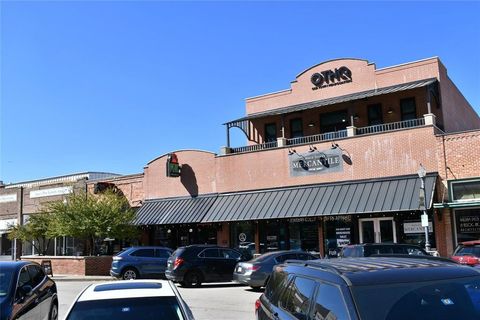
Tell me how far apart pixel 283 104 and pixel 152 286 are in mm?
25110

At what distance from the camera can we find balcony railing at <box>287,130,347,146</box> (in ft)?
86.6

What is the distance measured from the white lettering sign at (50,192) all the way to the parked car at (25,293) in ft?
90.3

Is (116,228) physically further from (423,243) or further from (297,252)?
(423,243)

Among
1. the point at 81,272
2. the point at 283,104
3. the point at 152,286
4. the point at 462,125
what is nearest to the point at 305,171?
the point at 283,104

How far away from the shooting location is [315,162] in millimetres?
26250

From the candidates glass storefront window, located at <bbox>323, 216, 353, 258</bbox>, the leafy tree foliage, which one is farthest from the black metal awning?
the leafy tree foliage

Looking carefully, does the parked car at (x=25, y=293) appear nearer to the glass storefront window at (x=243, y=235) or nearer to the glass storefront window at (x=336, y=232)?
the glass storefront window at (x=336, y=232)

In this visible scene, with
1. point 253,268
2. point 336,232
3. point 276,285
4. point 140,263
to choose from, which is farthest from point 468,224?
point 276,285

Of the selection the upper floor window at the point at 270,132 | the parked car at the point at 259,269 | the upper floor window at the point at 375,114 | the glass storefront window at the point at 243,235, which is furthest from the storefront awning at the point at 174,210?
the parked car at the point at 259,269

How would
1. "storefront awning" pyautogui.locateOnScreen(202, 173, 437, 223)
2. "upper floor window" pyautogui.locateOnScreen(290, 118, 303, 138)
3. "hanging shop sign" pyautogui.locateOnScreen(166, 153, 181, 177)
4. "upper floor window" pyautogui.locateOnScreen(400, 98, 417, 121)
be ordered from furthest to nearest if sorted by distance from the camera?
"hanging shop sign" pyautogui.locateOnScreen(166, 153, 181, 177) → "upper floor window" pyautogui.locateOnScreen(290, 118, 303, 138) → "upper floor window" pyautogui.locateOnScreen(400, 98, 417, 121) → "storefront awning" pyautogui.locateOnScreen(202, 173, 437, 223)

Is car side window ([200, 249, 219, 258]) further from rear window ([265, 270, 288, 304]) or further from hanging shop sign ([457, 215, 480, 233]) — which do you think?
rear window ([265, 270, 288, 304])

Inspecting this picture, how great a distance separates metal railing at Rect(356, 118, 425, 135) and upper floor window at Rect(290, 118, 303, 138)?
13.5ft

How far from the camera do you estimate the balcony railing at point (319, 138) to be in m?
26.4

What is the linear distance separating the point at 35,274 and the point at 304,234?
58.5 ft
